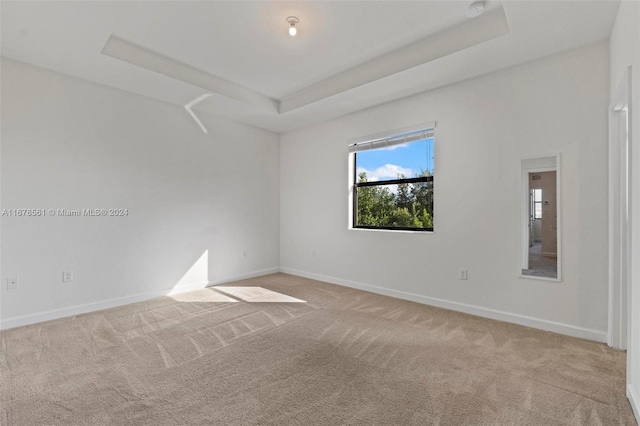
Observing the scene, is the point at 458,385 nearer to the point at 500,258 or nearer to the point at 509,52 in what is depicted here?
the point at 500,258

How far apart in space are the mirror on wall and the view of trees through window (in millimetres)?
1050

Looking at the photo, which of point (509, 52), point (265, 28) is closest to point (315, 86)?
point (265, 28)

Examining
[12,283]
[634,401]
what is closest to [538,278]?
[634,401]

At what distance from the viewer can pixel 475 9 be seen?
2496mm

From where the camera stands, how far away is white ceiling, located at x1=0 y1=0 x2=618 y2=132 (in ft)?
8.04

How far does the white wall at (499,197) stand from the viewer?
8.97 feet

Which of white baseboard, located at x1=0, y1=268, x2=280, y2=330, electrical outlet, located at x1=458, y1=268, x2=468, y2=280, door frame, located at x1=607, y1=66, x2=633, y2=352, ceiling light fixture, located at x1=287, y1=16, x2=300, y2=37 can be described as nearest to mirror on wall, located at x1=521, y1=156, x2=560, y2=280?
door frame, located at x1=607, y1=66, x2=633, y2=352

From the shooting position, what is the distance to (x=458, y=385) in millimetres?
2023

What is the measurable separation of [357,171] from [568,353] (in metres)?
3.27

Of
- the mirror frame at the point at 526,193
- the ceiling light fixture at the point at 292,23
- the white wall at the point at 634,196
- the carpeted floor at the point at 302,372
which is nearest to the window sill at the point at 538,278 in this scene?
the mirror frame at the point at 526,193

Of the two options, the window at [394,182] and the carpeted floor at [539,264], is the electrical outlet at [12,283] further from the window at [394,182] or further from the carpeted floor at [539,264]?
the carpeted floor at [539,264]

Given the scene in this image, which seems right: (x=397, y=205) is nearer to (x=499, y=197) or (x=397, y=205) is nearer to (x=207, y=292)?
(x=499, y=197)

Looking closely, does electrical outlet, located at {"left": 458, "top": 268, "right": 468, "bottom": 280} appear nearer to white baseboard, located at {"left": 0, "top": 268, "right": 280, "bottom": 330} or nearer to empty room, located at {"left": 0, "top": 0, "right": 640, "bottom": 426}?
empty room, located at {"left": 0, "top": 0, "right": 640, "bottom": 426}

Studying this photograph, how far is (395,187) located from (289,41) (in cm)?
233
